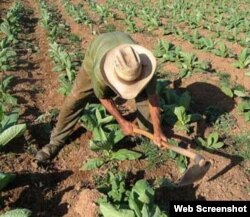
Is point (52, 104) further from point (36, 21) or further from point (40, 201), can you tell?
point (36, 21)

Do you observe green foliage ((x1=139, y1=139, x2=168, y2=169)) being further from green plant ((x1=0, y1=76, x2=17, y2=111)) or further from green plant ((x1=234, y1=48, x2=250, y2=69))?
green plant ((x1=234, y1=48, x2=250, y2=69))

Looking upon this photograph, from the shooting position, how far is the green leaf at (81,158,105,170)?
15.8 feet

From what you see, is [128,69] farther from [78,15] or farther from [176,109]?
[78,15]

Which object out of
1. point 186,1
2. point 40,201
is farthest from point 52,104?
point 186,1

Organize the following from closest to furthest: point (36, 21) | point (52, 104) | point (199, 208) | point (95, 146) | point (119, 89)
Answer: point (119, 89) → point (199, 208) → point (95, 146) → point (52, 104) → point (36, 21)

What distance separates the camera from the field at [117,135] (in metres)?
4.43

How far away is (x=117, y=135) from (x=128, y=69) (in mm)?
1517

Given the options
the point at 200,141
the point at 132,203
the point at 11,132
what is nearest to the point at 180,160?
the point at 200,141

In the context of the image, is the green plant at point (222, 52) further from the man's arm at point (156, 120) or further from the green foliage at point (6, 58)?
the man's arm at point (156, 120)

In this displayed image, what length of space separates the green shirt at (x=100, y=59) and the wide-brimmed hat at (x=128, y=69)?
0.46 ft

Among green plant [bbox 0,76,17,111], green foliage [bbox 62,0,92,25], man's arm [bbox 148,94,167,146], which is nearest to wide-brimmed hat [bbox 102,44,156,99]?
man's arm [bbox 148,94,167,146]

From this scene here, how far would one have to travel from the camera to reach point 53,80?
23.6 ft

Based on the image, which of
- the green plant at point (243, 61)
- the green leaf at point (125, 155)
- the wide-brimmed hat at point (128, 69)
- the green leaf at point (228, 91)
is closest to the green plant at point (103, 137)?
the green leaf at point (125, 155)

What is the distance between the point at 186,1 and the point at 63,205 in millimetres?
11159
